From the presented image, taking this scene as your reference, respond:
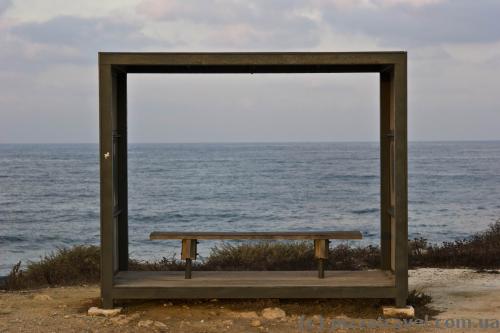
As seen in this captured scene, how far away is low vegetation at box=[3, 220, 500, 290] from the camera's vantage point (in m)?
11.0

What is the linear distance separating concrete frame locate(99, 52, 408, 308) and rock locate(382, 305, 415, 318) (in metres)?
0.08

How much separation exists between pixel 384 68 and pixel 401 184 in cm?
145

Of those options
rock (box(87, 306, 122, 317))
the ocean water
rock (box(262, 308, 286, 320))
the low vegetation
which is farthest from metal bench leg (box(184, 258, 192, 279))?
the ocean water

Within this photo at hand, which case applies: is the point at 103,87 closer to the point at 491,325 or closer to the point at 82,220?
the point at 491,325

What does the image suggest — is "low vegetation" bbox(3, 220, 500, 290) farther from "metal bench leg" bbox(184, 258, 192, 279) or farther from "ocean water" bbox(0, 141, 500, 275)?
"ocean water" bbox(0, 141, 500, 275)

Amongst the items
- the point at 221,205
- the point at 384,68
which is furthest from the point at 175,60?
the point at 221,205

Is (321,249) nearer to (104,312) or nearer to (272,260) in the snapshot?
(104,312)

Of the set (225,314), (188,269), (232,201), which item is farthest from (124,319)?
(232,201)

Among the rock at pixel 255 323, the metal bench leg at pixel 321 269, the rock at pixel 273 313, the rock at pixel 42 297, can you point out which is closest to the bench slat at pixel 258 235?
the metal bench leg at pixel 321 269

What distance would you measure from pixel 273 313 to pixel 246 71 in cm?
279

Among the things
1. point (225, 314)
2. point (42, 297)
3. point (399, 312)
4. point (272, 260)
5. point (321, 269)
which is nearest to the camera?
point (399, 312)

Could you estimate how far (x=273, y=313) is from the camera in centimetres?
793

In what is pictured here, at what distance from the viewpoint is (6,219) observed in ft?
102

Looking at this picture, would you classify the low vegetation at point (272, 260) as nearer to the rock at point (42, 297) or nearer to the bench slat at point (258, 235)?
the rock at point (42, 297)
